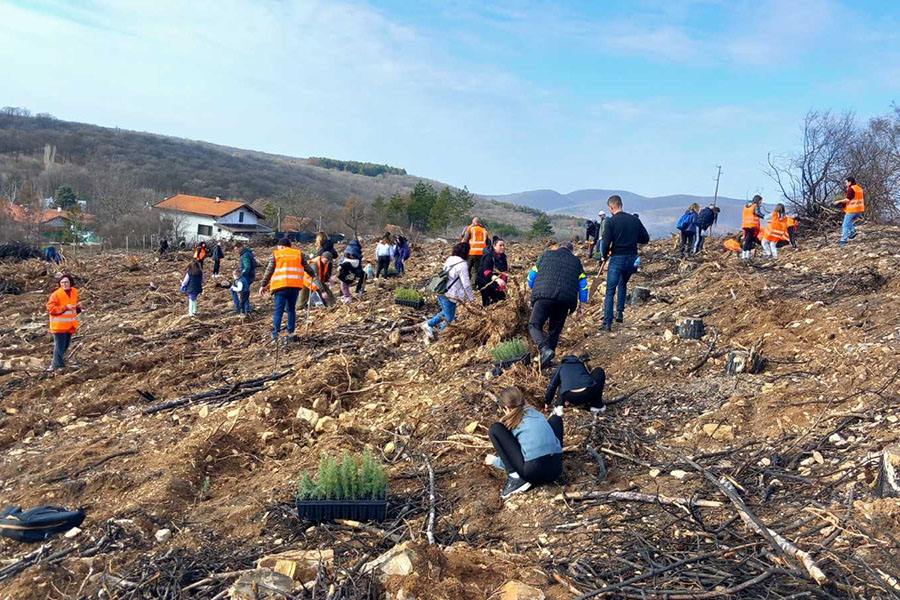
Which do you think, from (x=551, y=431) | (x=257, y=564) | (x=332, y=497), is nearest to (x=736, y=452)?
(x=551, y=431)

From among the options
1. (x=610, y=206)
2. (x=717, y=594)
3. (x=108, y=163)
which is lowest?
(x=717, y=594)

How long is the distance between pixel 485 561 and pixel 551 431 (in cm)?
124

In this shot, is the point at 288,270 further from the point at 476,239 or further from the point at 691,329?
the point at 691,329

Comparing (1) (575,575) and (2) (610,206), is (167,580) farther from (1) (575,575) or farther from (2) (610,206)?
(2) (610,206)

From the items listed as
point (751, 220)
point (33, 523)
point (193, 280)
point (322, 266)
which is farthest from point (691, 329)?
point (193, 280)

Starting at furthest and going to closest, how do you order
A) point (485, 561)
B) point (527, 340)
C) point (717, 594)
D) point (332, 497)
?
1. point (527, 340)
2. point (332, 497)
3. point (485, 561)
4. point (717, 594)

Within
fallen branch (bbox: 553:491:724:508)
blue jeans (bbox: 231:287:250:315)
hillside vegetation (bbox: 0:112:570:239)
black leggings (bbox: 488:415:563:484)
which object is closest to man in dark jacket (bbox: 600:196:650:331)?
black leggings (bbox: 488:415:563:484)

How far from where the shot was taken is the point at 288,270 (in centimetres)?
862

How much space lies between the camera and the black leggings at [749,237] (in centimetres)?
1217

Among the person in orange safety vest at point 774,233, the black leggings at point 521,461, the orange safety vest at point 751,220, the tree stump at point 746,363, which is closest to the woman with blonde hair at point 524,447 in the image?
the black leggings at point 521,461

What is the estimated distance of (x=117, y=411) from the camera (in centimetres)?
744

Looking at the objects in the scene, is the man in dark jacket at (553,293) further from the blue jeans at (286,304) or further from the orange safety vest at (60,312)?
the orange safety vest at (60,312)

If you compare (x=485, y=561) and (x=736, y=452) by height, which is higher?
(x=736, y=452)

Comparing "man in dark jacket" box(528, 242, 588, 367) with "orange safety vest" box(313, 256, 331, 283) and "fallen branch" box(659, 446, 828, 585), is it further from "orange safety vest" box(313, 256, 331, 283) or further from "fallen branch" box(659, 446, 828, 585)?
"orange safety vest" box(313, 256, 331, 283)
